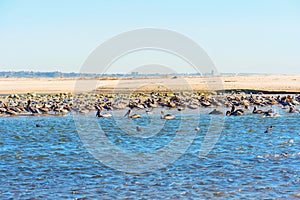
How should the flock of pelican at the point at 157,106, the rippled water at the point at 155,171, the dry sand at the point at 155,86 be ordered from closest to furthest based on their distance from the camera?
the rippled water at the point at 155,171 < the flock of pelican at the point at 157,106 < the dry sand at the point at 155,86

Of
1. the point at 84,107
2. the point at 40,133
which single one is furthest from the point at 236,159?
the point at 84,107

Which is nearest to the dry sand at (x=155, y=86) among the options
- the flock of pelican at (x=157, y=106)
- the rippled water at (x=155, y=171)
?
the flock of pelican at (x=157, y=106)

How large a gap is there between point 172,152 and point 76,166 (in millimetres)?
3462

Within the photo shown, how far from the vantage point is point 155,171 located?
499 inches

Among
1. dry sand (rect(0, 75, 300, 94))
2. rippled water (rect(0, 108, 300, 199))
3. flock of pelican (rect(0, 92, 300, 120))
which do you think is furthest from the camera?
dry sand (rect(0, 75, 300, 94))

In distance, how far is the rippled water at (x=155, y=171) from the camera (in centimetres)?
1064

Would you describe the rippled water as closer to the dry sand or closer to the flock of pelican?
the flock of pelican

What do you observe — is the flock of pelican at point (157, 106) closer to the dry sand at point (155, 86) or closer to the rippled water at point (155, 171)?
the rippled water at point (155, 171)

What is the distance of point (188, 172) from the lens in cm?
1241

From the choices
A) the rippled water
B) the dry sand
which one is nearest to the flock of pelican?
the rippled water

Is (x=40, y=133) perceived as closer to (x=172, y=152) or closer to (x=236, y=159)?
(x=172, y=152)

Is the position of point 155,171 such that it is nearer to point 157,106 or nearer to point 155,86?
point 157,106

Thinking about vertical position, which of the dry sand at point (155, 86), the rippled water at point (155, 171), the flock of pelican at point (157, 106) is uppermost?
the dry sand at point (155, 86)

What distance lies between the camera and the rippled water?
1064cm
